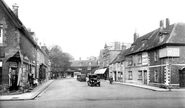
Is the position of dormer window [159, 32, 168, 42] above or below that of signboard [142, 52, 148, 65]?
above

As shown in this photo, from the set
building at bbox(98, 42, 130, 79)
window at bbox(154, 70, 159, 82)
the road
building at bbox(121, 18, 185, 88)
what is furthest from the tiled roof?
building at bbox(98, 42, 130, 79)

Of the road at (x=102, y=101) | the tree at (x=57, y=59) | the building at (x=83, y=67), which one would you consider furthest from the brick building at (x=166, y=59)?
the building at (x=83, y=67)

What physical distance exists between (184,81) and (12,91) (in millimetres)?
20357

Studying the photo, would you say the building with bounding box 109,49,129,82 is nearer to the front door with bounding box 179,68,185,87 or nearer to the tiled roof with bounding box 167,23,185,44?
the tiled roof with bounding box 167,23,185,44

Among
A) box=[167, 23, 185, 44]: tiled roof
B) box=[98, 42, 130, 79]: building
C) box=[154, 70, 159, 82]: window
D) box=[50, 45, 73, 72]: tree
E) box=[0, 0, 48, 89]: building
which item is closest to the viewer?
box=[0, 0, 48, 89]: building

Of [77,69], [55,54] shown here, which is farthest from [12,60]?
[77,69]

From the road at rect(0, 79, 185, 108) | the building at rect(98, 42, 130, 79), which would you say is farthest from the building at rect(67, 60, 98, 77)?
the road at rect(0, 79, 185, 108)

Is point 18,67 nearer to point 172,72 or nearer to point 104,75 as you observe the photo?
point 172,72

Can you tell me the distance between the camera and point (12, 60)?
65.3ft

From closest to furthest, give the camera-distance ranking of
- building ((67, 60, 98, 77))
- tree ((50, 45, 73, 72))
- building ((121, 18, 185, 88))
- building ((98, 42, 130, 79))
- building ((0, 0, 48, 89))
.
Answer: building ((0, 0, 48, 89))
building ((121, 18, 185, 88))
building ((98, 42, 130, 79))
tree ((50, 45, 73, 72))
building ((67, 60, 98, 77))

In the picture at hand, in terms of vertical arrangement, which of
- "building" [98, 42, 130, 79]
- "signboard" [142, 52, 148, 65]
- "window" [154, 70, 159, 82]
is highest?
"building" [98, 42, 130, 79]

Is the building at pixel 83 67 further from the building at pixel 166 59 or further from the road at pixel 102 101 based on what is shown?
the road at pixel 102 101

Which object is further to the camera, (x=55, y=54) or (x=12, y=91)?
(x=55, y=54)

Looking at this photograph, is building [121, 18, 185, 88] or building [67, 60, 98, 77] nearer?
building [121, 18, 185, 88]
